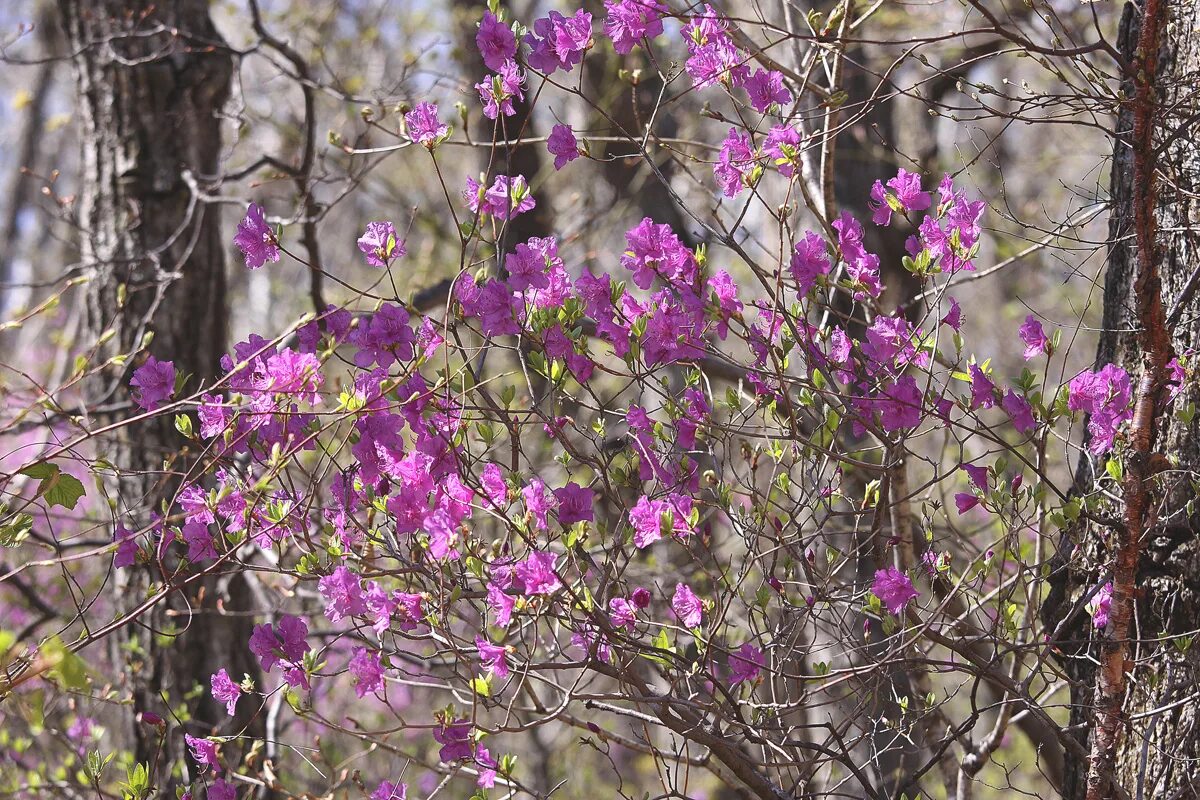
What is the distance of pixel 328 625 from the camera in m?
3.92

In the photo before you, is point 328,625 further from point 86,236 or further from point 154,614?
point 86,236

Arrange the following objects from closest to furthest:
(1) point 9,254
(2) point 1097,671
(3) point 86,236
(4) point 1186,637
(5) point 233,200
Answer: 1. (4) point 1186,637
2. (2) point 1097,671
3. (5) point 233,200
4. (3) point 86,236
5. (1) point 9,254

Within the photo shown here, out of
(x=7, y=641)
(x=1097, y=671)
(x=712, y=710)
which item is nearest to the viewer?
(x=7, y=641)

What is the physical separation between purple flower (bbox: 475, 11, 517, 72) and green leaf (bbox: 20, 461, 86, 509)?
3.54ft

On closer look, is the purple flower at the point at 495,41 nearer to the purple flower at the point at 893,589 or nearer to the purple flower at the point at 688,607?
the purple flower at the point at 688,607

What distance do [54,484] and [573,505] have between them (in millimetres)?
895

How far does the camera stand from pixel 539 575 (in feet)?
5.79

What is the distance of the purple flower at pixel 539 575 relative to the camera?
5.76 feet

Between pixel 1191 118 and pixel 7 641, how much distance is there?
79.4 inches

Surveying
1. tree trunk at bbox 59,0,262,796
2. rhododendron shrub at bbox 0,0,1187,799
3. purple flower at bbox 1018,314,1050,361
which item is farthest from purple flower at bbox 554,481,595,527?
tree trunk at bbox 59,0,262,796

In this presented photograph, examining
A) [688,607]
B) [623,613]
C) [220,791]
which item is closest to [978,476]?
[688,607]

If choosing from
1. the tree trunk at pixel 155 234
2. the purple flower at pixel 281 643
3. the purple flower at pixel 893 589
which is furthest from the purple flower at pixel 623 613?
the tree trunk at pixel 155 234

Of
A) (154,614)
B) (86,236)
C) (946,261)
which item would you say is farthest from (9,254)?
(946,261)

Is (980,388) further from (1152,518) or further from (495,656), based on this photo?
(495,656)
